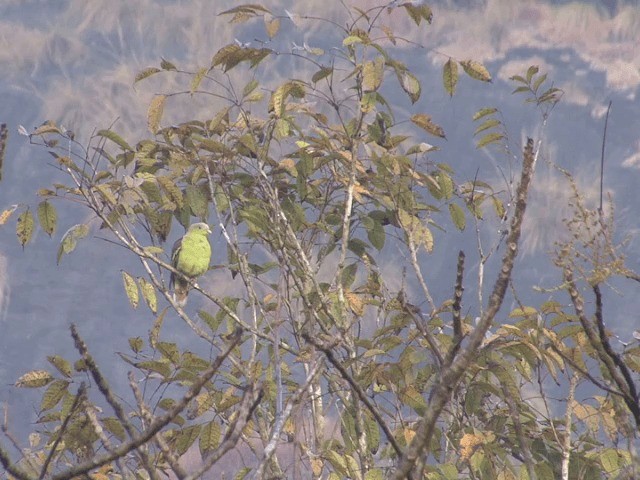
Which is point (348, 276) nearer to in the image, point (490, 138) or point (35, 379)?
point (490, 138)

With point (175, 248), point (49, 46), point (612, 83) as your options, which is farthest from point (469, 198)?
point (49, 46)

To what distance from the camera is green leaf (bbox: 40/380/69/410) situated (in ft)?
6.29

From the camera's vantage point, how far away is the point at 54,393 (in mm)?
1922

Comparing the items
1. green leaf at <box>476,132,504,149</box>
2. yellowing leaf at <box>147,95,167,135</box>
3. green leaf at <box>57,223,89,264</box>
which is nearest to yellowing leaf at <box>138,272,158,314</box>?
green leaf at <box>57,223,89,264</box>

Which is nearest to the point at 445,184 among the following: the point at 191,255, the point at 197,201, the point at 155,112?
the point at 197,201

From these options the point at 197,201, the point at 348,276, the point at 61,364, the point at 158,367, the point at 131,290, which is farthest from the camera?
the point at 348,276

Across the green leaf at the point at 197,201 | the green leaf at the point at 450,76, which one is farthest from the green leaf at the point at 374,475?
the green leaf at the point at 450,76

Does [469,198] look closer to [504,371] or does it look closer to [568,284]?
[504,371]

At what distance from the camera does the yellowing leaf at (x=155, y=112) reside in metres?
2.41

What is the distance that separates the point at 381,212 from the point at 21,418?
3417 millimetres

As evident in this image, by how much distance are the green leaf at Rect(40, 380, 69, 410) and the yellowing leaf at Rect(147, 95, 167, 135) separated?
791 mm

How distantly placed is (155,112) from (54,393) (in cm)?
83

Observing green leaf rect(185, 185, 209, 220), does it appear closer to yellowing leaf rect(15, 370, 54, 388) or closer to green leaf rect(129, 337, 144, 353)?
green leaf rect(129, 337, 144, 353)

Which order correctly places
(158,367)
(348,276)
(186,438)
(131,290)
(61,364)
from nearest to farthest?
1. (61,364)
2. (158,367)
3. (186,438)
4. (131,290)
5. (348,276)
